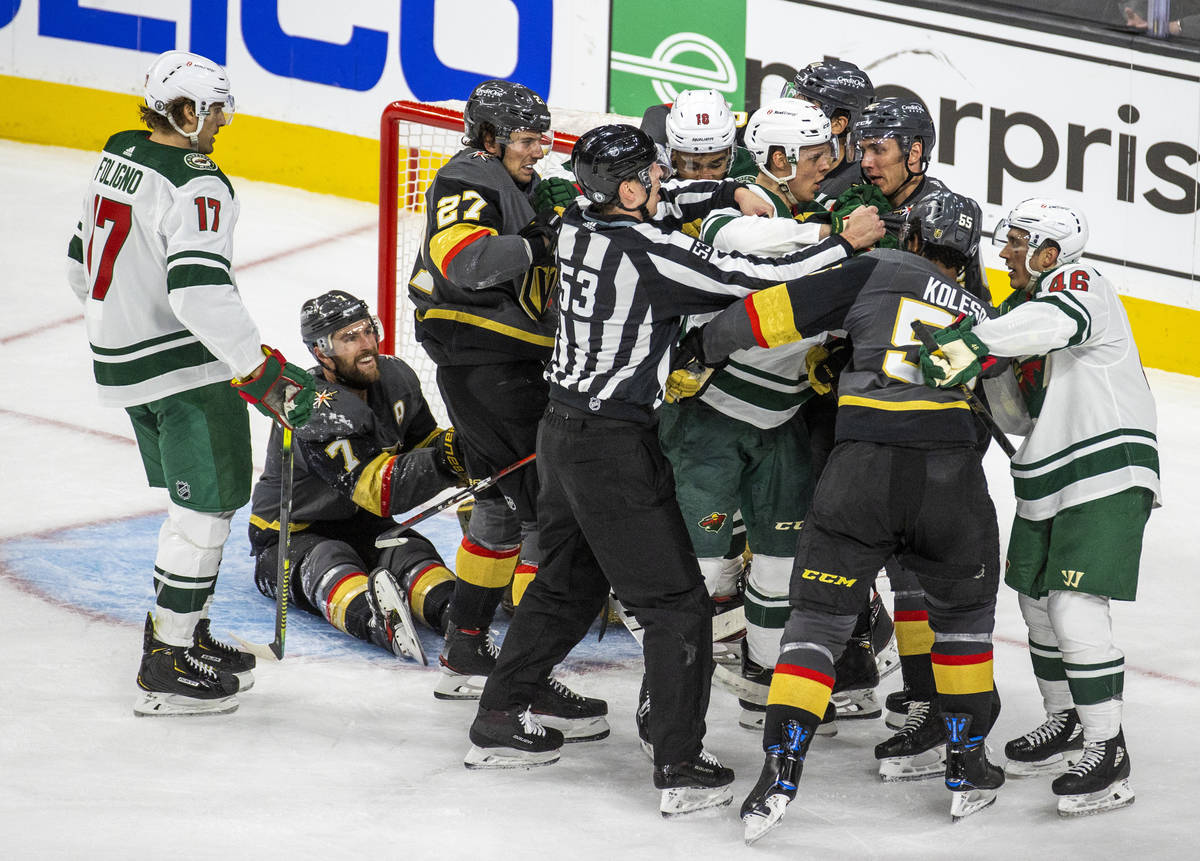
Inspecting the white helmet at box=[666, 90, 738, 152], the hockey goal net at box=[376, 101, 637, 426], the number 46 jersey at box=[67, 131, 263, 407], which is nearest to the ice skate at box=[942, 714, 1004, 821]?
the white helmet at box=[666, 90, 738, 152]

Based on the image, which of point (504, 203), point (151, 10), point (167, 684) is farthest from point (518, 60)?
point (167, 684)

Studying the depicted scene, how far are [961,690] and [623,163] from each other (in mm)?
1304

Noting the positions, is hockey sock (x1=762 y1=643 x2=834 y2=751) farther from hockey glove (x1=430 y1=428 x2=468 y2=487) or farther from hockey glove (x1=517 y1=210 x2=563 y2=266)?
hockey glove (x1=430 y1=428 x2=468 y2=487)

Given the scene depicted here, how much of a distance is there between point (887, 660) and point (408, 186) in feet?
8.62

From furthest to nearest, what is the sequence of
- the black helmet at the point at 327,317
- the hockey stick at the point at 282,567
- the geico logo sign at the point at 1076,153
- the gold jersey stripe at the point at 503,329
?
the geico logo sign at the point at 1076,153 < the black helmet at the point at 327,317 < the hockey stick at the point at 282,567 < the gold jersey stripe at the point at 503,329

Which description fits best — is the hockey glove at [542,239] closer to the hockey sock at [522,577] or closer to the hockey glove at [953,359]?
the hockey sock at [522,577]

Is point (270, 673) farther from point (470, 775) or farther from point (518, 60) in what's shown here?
point (518, 60)

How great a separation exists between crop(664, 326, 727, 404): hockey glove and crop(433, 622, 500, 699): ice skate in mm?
959

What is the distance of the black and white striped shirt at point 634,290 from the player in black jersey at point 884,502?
6 cm

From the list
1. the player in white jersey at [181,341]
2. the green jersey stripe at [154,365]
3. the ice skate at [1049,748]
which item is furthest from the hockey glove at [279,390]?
the ice skate at [1049,748]

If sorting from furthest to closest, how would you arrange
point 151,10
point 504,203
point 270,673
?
point 151,10
point 270,673
point 504,203

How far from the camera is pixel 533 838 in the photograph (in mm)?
3477

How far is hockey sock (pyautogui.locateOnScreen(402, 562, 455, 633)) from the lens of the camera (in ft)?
15.3

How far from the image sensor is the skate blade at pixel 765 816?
3.40 meters
